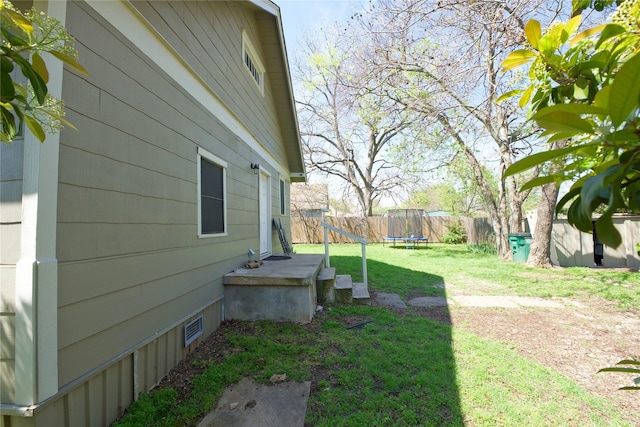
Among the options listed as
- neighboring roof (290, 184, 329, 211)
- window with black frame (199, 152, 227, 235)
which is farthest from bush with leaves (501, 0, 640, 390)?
neighboring roof (290, 184, 329, 211)

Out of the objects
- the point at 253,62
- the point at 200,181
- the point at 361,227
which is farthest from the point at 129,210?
the point at 361,227

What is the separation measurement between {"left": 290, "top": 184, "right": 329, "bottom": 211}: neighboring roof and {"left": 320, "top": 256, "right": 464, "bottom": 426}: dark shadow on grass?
64.4ft

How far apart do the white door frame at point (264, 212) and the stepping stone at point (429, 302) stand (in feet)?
10.1

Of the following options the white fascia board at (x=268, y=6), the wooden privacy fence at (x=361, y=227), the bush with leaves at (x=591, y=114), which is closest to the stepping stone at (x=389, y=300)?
the bush with leaves at (x=591, y=114)

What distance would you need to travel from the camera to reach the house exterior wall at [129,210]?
191 centimetres

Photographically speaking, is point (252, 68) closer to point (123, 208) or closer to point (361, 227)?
point (123, 208)

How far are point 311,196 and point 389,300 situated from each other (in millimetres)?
20848

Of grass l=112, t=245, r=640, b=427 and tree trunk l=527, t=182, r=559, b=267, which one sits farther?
tree trunk l=527, t=182, r=559, b=267

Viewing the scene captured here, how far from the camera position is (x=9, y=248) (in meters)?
1.72

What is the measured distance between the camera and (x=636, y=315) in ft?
14.9

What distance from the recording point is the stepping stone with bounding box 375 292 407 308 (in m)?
5.08

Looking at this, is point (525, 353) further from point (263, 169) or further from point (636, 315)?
point (263, 169)

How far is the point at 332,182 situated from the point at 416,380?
18117 millimetres

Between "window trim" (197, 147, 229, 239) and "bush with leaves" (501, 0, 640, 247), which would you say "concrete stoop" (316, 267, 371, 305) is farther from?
"bush with leaves" (501, 0, 640, 247)
